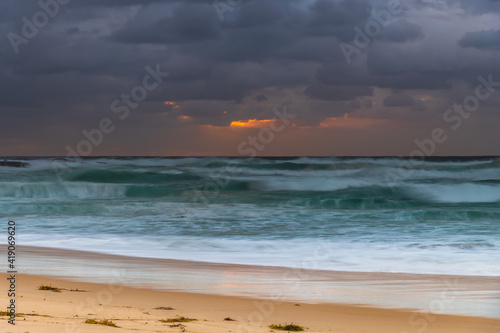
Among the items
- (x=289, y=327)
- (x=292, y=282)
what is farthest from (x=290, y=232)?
(x=289, y=327)

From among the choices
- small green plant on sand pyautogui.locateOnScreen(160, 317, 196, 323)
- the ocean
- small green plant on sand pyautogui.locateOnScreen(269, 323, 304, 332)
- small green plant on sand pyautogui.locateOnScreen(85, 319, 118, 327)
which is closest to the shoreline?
the ocean

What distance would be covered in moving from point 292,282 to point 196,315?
187 centimetres

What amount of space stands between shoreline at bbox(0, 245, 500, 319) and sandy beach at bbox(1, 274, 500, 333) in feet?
0.91

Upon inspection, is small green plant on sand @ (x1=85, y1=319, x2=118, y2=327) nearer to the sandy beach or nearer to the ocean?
the sandy beach

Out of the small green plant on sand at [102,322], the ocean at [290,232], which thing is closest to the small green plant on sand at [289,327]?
the small green plant on sand at [102,322]

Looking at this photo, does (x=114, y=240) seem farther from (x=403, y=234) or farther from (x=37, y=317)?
(x=37, y=317)

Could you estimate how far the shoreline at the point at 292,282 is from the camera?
5766 mm

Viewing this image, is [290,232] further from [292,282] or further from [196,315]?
[196,315]

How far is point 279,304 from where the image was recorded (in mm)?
5617

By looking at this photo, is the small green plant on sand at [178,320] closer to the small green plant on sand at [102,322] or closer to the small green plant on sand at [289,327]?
the small green plant on sand at [102,322]

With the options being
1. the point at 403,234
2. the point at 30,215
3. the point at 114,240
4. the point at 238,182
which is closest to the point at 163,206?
the point at 30,215

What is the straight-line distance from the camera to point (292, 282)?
673 cm

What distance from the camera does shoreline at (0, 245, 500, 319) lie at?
577 cm

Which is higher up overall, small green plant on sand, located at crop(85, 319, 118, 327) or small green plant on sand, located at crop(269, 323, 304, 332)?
small green plant on sand, located at crop(269, 323, 304, 332)
